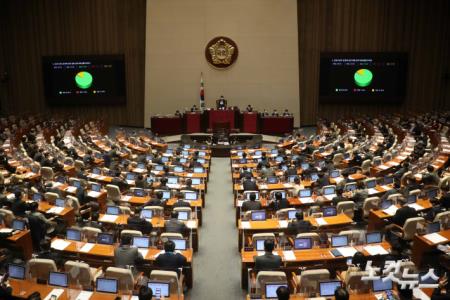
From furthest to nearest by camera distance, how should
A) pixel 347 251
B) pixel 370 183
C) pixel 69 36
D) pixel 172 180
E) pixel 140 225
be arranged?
pixel 69 36, pixel 172 180, pixel 370 183, pixel 140 225, pixel 347 251

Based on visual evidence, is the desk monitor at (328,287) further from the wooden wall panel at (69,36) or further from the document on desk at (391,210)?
the wooden wall panel at (69,36)

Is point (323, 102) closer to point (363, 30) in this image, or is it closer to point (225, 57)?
point (363, 30)

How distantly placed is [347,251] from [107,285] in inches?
178

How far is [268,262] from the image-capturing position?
25.8ft

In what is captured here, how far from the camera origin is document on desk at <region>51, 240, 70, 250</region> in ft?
29.3

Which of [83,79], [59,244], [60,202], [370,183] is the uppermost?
[83,79]

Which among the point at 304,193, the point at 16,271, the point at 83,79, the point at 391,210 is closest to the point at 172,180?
the point at 304,193

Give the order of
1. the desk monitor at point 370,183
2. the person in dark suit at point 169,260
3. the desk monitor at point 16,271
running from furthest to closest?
the desk monitor at point 370,183 < the person in dark suit at point 169,260 < the desk monitor at point 16,271

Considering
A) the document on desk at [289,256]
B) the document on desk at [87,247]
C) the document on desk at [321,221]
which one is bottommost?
the document on desk at [289,256]

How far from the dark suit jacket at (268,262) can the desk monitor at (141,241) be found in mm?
2363

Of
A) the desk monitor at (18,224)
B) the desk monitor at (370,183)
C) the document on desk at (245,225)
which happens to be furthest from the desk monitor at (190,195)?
the desk monitor at (370,183)

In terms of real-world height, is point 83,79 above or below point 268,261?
above

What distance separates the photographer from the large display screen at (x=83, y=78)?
29703 millimetres

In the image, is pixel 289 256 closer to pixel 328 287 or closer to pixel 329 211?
pixel 328 287
